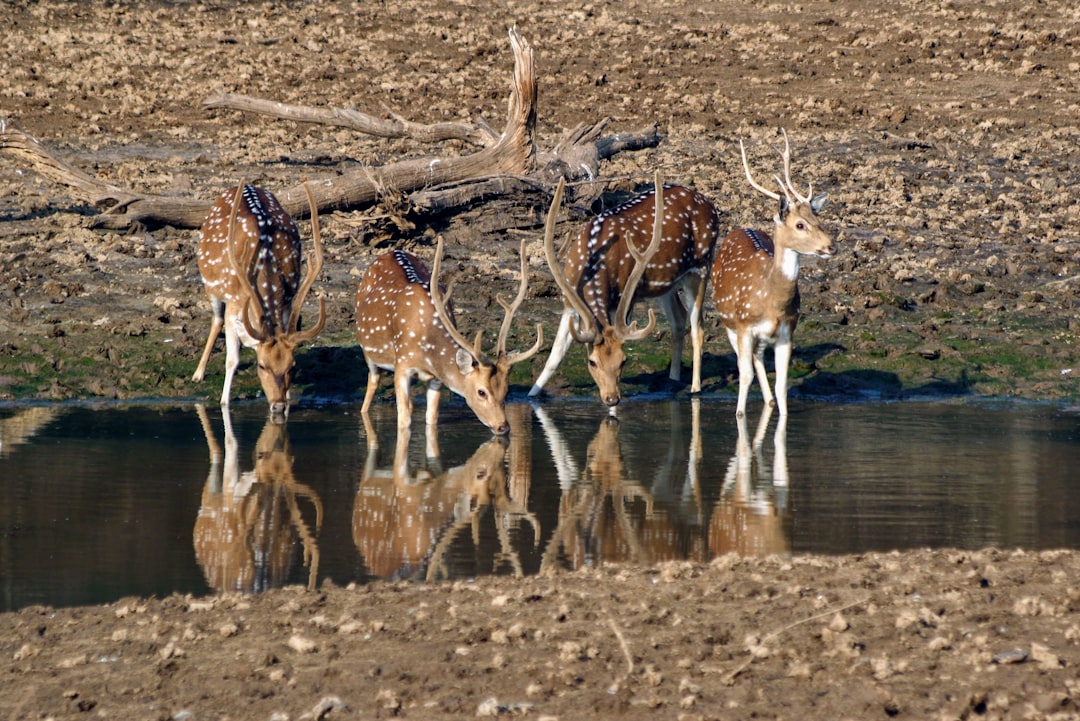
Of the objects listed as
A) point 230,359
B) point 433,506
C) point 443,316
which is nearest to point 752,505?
point 433,506

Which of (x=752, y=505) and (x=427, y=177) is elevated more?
(x=427, y=177)

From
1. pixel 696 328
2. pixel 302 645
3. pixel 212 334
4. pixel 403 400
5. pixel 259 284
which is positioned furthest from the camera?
pixel 696 328

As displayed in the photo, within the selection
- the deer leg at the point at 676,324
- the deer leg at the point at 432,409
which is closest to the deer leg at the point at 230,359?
the deer leg at the point at 432,409

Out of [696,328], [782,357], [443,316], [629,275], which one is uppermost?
[629,275]

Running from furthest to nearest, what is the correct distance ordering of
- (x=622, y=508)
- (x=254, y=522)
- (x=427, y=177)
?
(x=427, y=177) → (x=622, y=508) → (x=254, y=522)

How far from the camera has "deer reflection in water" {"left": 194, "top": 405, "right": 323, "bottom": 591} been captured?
7625 mm

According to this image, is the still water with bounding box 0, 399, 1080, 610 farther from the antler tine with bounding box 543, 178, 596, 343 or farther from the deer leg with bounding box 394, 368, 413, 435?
the antler tine with bounding box 543, 178, 596, 343

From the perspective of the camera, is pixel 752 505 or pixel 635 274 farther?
pixel 635 274

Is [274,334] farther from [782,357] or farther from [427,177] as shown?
[427,177]

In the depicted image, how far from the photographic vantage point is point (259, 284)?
13016mm

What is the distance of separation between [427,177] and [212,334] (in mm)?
4463

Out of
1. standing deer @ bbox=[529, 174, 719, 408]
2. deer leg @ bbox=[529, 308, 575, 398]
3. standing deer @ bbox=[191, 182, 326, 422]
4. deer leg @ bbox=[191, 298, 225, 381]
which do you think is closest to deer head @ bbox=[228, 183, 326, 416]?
standing deer @ bbox=[191, 182, 326, 422]

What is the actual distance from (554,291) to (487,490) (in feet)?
20.7

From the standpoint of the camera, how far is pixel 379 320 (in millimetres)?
12273
